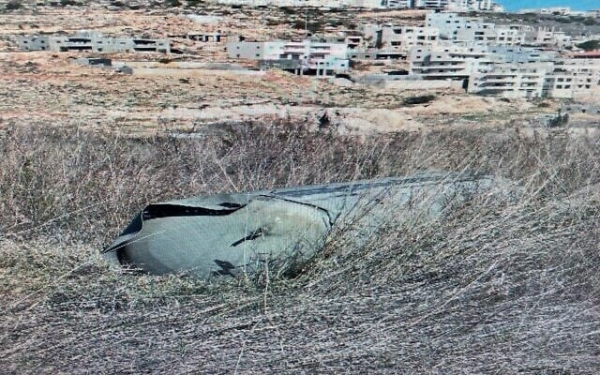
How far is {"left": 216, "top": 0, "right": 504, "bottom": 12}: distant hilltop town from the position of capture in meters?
30.0

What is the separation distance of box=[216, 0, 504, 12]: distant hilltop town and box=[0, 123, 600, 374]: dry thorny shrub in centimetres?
2897

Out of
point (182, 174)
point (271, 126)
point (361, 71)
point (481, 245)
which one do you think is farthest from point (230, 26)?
point (481, 245)

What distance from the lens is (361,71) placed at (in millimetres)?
19844

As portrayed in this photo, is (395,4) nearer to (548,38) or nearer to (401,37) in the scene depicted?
(401,37)

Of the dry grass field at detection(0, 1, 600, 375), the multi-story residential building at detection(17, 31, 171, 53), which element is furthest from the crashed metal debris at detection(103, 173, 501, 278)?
the multi-story residential building at detection(17, 31, 171, 53)

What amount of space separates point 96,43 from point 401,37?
14.3m

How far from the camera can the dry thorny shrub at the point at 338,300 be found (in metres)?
1.41

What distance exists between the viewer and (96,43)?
73.6ft

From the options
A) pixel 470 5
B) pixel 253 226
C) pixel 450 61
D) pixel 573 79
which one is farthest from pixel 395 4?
pixel 253 226

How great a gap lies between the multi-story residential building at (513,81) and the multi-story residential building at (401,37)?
8.07 m

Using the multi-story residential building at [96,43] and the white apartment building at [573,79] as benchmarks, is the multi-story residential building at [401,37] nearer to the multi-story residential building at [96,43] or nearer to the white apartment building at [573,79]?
the multi-story residential building at [96,43]

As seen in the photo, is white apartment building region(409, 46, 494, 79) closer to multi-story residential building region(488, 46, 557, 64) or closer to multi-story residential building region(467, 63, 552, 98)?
multi-story residential building region(488, 46, 557, 64)

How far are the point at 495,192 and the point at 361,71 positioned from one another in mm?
18123

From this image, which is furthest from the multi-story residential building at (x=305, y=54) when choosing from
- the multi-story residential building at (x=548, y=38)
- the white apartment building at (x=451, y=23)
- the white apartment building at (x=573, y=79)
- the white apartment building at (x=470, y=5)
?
the white apartment building at (x=470, y=5)
